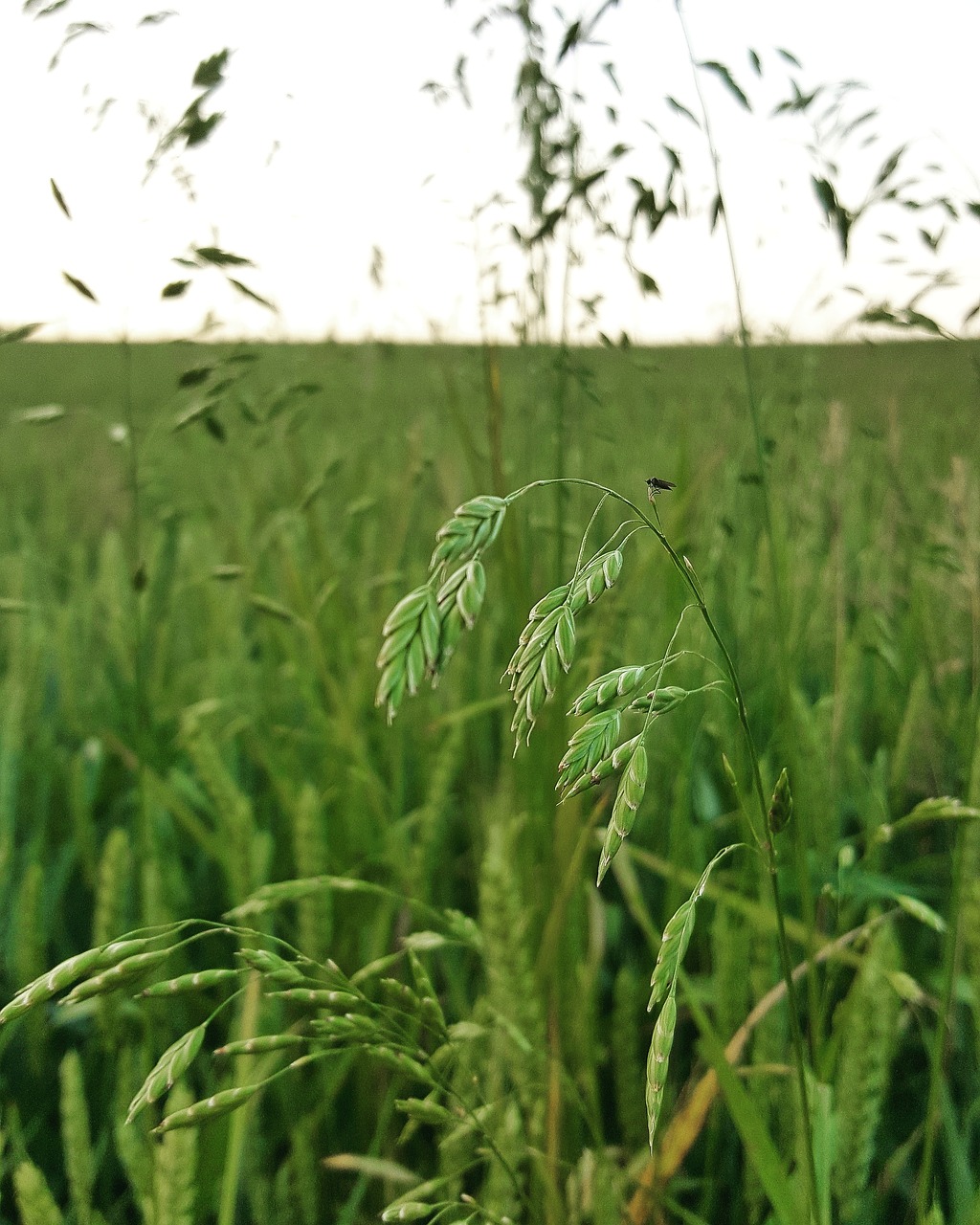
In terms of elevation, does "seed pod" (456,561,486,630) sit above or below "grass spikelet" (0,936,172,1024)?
above

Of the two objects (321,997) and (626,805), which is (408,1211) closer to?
(321,997)

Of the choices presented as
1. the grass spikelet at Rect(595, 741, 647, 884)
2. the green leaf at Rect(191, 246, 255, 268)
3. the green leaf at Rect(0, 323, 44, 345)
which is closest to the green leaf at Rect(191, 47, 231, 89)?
the green leaf at Rect(191, 246, 255, 268)

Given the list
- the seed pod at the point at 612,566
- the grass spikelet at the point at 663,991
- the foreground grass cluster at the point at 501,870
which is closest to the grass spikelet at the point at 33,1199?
the foreground grass cluster at the point at 501,870

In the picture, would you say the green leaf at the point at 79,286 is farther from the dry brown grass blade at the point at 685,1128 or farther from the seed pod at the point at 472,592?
the dry brown grass blade at the point at 685,1128

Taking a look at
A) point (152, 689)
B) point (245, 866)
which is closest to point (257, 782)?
point (152, 689)

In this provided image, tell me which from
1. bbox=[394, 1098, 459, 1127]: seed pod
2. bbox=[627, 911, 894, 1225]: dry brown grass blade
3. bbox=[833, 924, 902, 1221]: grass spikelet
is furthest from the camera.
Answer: bbox=[627, 911, 894, 1225]: dry brown grass blade

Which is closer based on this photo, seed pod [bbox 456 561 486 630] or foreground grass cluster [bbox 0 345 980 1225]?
seed pod [bbox 456 561 486 630]

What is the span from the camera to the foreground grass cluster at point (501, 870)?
62cm

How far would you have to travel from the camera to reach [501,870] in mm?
690

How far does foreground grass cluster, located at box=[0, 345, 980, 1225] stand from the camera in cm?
62

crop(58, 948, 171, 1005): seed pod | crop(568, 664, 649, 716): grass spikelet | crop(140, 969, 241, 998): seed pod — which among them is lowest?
crop(140, 969, 241, 998): seed pod

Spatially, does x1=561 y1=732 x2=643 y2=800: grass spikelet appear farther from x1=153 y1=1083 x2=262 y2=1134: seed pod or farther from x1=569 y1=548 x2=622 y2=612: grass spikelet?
x1=153 y1=1083 x2=262 y2=1134: seed pod

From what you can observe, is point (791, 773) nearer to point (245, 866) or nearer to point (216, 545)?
point (245, 866)

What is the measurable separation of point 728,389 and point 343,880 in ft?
4.92
